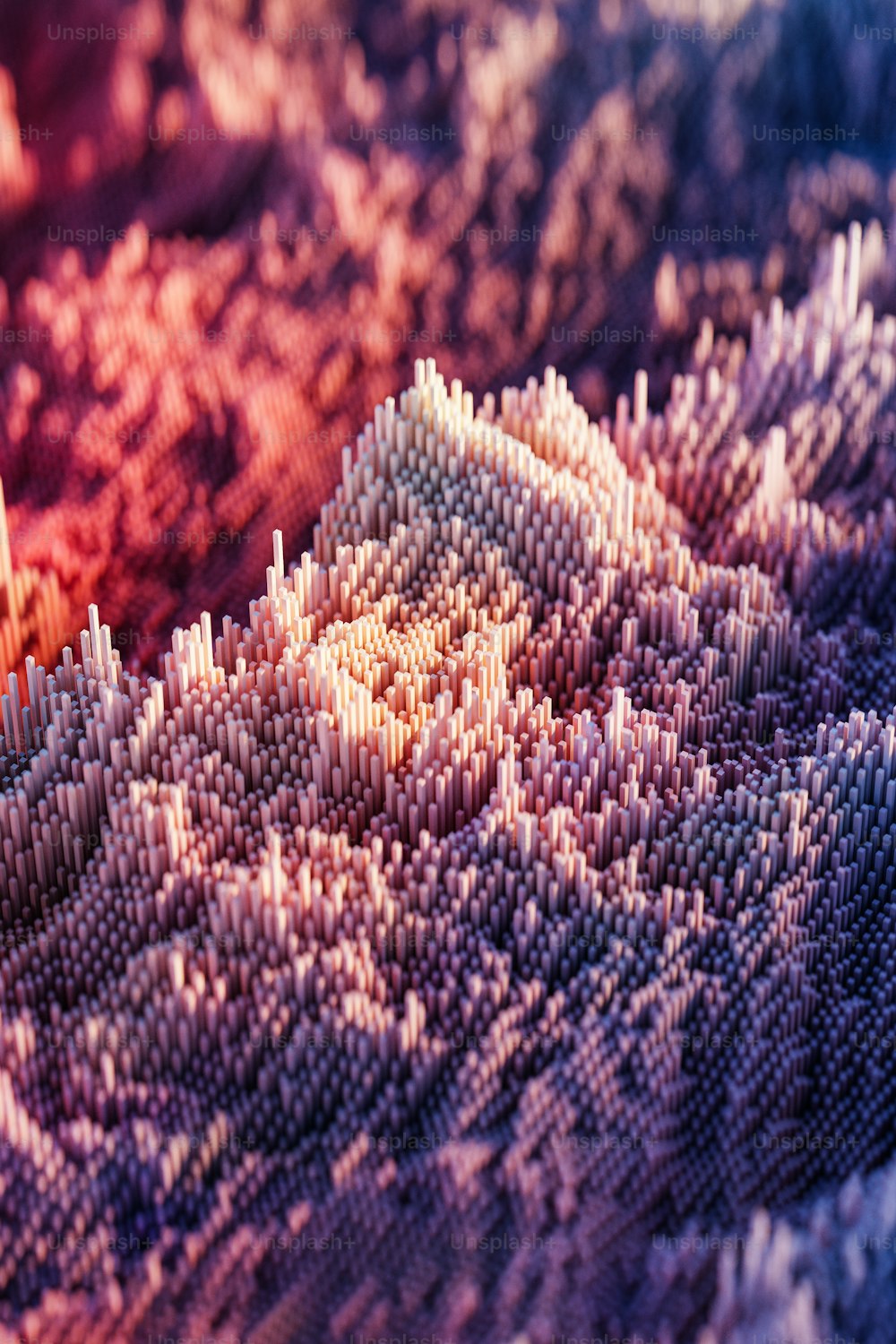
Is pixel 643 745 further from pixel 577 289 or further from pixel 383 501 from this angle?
pixel 577 289

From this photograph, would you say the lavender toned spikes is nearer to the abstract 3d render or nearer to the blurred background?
the abstract 3d render

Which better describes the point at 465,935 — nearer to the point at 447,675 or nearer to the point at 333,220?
the point at 447,675

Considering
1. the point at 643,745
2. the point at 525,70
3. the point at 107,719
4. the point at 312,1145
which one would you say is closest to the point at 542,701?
the point at 643,745

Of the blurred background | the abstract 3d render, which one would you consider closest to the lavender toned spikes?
the abstract 3d render

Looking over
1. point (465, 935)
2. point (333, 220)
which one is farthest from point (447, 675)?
point (333, 220)

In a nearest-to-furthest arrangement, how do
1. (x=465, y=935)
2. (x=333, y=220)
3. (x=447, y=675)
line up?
(x=465, y=935) → (x=447, y=675) → (x=333, y=220)
